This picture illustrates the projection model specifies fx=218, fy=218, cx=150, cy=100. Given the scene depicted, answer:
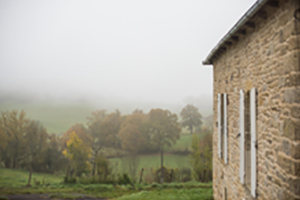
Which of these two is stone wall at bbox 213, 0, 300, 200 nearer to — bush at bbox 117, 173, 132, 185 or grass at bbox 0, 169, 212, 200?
grass at bbox 0, 169, 212, 200

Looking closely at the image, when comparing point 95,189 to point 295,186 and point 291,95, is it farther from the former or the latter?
point 291,95

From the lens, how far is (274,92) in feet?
9.95

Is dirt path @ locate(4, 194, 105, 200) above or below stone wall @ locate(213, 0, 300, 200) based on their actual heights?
below

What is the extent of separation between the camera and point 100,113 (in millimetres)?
24531

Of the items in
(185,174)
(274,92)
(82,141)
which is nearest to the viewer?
(274,92)

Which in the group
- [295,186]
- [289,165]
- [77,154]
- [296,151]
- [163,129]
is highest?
[296,151]

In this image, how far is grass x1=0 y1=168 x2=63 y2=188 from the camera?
1639cm

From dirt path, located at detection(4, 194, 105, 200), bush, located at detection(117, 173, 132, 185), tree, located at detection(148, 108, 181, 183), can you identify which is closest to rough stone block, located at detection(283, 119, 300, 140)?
dirt path, located at detection(4, 194, 105, 200)

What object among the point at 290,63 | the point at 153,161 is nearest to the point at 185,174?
the point at 153,161

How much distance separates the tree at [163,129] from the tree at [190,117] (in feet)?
7.17

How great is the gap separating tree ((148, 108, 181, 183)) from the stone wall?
50.7 feet

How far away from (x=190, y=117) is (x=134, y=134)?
661 centimetres

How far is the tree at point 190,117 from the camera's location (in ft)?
75.3

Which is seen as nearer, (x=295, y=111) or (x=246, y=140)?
(x=295, y=111)
